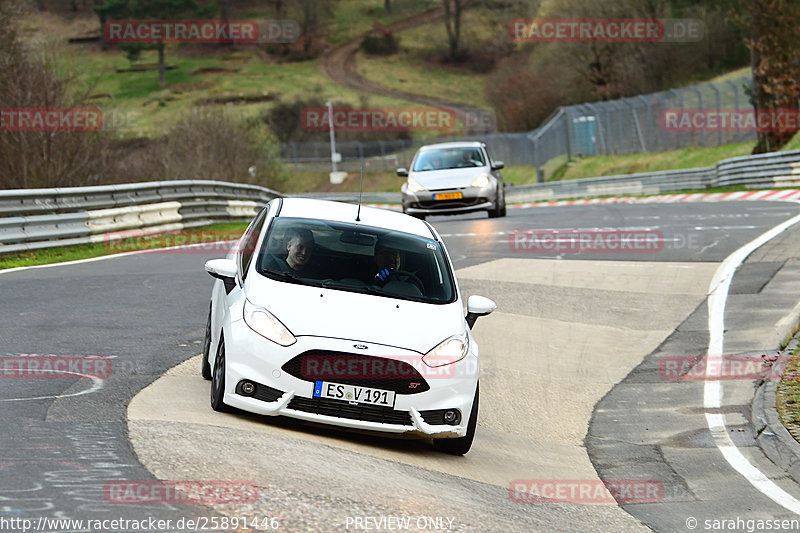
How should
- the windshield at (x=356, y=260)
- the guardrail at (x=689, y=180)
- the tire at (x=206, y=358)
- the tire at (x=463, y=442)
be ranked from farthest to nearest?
the guardrail at (x=689, y=180)
the tire at (x=206, y=358)
the windshield at (x=356, y=260)
the tire at (x=463, y=442)

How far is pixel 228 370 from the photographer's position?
7.80 m

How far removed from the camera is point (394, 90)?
123 metres

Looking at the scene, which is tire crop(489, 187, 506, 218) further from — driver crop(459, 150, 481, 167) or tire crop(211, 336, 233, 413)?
tire crop(211, 336, 233, 413)

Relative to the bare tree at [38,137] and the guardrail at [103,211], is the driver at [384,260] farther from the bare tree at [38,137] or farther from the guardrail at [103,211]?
the bare tree at [38,137]

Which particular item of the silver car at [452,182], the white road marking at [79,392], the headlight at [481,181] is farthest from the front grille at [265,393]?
the headlight at [481,181]

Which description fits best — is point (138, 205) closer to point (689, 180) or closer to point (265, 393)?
point (265, 393)

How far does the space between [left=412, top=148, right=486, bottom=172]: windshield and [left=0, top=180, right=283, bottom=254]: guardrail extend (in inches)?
195

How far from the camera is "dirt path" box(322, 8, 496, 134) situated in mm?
107150

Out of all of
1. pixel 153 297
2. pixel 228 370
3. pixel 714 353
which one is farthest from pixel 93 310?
pixel 714 353

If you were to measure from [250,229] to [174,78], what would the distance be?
119603 millimetres

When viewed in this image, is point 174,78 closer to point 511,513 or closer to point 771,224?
point 771,224

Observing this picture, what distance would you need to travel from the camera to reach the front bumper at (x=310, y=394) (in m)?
7.65

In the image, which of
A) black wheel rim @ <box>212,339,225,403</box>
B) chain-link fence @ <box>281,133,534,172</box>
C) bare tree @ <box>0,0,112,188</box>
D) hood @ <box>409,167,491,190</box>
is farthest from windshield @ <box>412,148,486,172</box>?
chain-link fence @ <box>281,133,534,172</box>

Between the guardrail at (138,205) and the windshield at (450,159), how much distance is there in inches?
192
